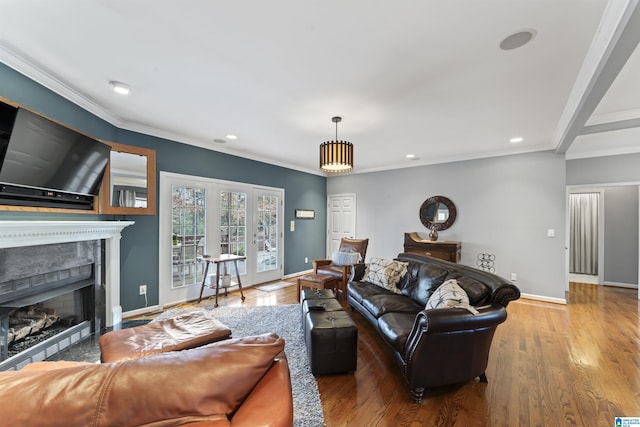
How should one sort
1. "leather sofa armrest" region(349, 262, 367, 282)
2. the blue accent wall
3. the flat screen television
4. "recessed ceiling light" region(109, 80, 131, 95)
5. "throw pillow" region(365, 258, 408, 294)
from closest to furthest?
1. the flat screen television
2. the blue accent wall
3. "recessed ceiling light" region(109, 80, 131, 95)
4. "throw pillow" region(365, 258, 408, 294)
5. "leather sofa armrest" region(349, 262, 367, 282)

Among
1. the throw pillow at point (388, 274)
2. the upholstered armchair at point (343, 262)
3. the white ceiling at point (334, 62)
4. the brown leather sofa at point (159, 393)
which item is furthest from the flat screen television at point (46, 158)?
the throw pillow at point (388, 274)

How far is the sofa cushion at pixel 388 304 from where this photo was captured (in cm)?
274

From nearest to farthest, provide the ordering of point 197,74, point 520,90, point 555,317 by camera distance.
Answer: point 197,74 → point 520,90 → point 555,317

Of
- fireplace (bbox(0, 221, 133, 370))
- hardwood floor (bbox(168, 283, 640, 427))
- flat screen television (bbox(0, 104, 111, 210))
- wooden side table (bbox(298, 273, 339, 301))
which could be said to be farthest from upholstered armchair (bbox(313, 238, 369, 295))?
flat screen television (bbox(0, 104, 111, 210))

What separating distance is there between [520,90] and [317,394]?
329 cm

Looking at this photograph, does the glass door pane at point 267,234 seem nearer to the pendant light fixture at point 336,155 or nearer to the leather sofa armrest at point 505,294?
the pendant light fixture at point 336,155

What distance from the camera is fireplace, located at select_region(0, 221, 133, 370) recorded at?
2.15 metres

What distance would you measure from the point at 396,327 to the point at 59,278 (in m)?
3.21

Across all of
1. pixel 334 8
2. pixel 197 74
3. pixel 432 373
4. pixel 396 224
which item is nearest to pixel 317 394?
pixel 432 373

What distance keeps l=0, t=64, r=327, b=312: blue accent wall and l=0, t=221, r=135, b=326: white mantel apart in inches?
7.3

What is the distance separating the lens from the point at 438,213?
Result: 5473mm

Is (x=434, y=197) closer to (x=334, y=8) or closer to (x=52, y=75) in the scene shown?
(x=334, y=8)

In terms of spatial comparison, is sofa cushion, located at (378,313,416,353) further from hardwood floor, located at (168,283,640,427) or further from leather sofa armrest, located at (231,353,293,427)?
leather sofa armrest, located at (231,353,293,427)

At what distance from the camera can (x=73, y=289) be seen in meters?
2.79
